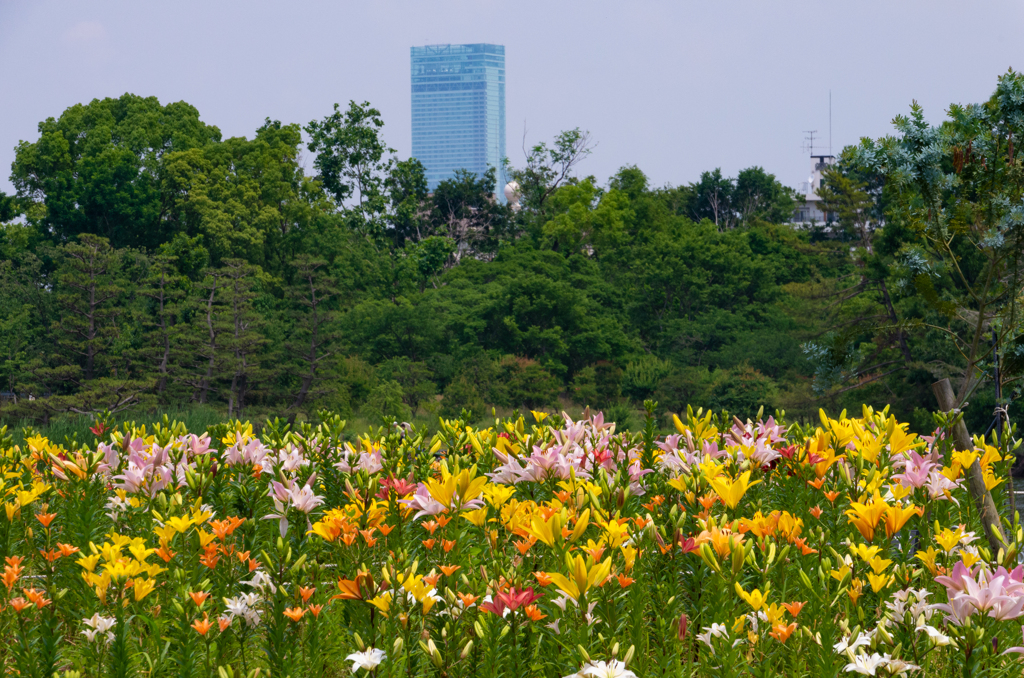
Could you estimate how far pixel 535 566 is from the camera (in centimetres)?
219

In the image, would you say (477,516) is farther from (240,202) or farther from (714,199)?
(714,199)

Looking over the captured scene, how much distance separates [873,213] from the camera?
67.5ft

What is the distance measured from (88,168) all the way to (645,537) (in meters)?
24.4

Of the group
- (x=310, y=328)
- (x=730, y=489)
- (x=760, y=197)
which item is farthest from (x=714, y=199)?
(x=730, y=489)

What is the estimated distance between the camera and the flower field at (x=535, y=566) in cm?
166

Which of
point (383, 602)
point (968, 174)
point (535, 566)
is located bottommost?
point (535, 566)

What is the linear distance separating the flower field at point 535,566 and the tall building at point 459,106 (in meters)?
162

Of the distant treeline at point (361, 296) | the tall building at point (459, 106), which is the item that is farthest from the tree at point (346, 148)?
the tall building at point (459, 106)

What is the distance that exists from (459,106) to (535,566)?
6672 inches

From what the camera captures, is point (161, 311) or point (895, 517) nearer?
point (895, 517)

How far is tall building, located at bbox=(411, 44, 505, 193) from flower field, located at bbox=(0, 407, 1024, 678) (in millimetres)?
161536

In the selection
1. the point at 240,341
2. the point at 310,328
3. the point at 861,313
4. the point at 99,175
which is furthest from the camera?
the point at 99,175

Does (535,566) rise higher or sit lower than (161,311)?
lower

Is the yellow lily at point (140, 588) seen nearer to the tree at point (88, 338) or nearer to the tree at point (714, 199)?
the tree at point (88, 338)
